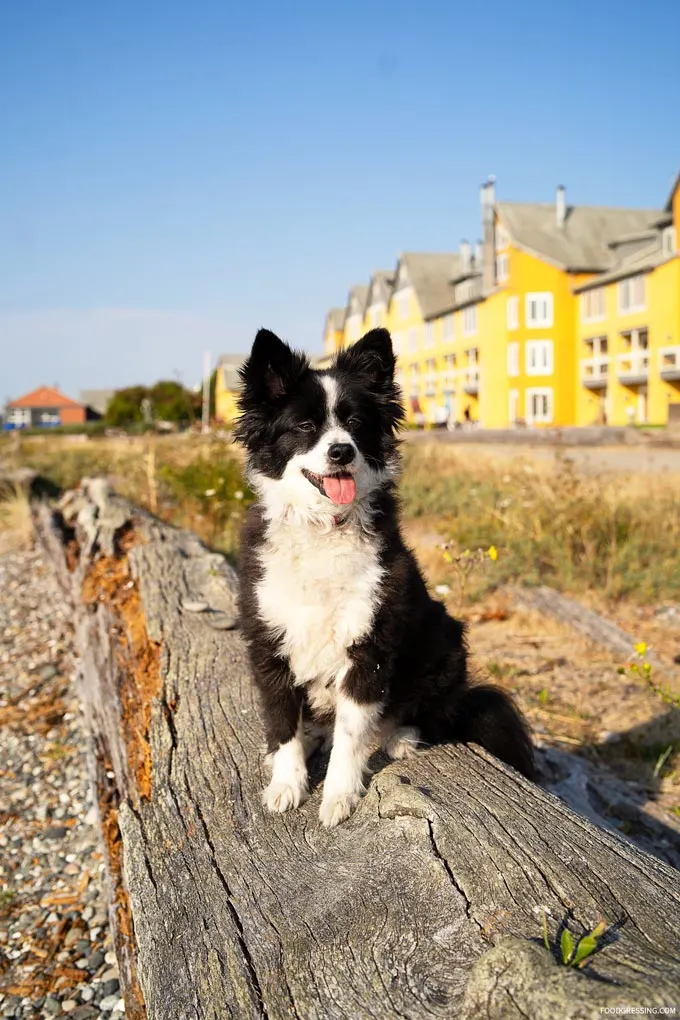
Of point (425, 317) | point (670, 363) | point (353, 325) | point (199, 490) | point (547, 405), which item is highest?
point (353, 325)

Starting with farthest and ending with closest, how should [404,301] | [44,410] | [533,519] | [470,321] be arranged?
1. [44,410]
2. [404,301]
3. [470,321]
4. [533,519]

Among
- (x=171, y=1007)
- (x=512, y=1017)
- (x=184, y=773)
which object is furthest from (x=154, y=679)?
(x=512, y=1017)

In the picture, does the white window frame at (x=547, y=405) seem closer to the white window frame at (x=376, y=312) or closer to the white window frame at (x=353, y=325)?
the white window frame at (x=376, y=312)

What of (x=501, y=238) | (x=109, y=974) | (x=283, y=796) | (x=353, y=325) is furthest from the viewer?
(x=353, y=325)

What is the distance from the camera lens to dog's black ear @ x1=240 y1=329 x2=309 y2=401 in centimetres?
331

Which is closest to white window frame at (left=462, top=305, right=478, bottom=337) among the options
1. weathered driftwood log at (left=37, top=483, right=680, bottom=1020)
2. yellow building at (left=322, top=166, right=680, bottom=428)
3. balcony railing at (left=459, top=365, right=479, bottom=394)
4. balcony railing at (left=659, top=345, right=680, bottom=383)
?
yellow building at (left=322, top=166, right=680, bottom=428)

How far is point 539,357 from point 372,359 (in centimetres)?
4417

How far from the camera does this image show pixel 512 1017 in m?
1.64

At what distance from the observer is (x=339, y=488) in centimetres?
319

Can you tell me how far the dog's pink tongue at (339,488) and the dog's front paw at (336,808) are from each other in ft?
3.72

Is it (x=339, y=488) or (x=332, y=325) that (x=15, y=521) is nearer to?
(x=339, y=488)

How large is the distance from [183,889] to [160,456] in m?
13.4

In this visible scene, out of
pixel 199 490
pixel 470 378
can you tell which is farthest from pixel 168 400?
pixel 199 490

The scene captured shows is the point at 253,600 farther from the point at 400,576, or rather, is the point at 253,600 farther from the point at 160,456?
the point at 160,456
